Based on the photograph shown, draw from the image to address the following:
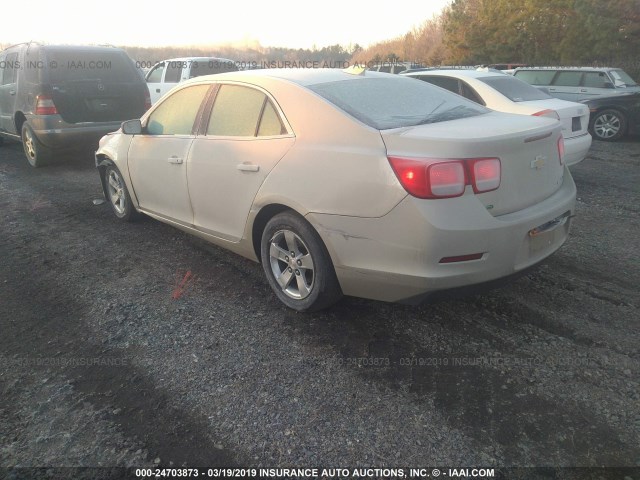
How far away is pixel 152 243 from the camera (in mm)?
4859

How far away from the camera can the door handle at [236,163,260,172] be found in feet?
11.0

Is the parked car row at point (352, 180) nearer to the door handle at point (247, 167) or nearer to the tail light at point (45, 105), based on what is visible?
the door handle at point (247, 167)

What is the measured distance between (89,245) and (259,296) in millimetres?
2137

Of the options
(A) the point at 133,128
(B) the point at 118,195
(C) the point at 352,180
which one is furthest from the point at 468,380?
(B) the point at 118,195

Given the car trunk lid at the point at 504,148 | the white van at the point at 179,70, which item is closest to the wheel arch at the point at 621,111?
the white van at the point at 179,70

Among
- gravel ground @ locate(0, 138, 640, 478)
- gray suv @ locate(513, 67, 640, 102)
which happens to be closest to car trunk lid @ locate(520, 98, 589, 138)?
gravel ground @ locate(0, 138, 640, 478)

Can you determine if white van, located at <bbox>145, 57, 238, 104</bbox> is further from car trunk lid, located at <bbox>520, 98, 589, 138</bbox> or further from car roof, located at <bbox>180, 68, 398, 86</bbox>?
car roof, located at <bbox>180, 68, 398, 86</bbox>

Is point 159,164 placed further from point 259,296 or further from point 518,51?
point 518,51

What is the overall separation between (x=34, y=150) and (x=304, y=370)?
24.2ft

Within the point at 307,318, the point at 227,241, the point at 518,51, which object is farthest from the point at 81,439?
the point at 518,51

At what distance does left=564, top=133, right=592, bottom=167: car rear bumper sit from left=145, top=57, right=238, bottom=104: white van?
9.18 metres

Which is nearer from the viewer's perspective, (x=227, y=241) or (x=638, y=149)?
(x=227, y=241)

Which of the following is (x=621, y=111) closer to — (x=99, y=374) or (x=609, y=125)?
(x=609, y=125)

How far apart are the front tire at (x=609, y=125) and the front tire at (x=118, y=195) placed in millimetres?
10058
